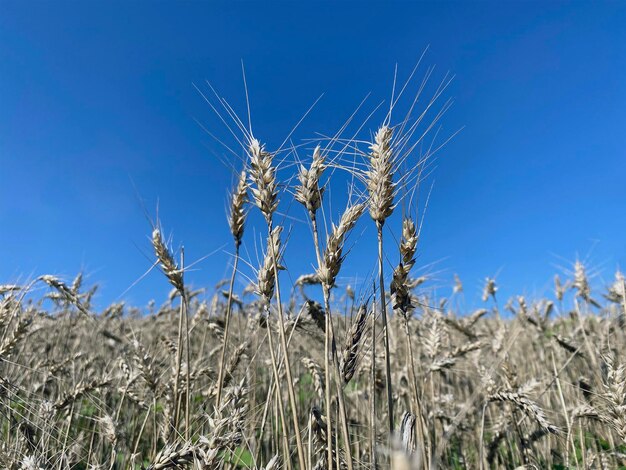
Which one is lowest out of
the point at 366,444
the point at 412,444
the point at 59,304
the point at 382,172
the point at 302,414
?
the point at 412,444

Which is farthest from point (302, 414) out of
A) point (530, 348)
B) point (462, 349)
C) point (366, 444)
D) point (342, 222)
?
point (530, 348)

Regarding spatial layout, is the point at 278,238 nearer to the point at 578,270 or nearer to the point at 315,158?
the point at 315,158

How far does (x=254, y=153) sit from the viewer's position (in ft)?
6.36

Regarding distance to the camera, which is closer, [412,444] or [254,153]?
[412,444]

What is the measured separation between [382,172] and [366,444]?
1896 mm

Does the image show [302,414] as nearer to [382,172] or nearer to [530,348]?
[382,172]

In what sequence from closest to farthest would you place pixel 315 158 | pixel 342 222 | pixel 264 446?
pixel 342 222
pixel 315 158
pixel 264 446

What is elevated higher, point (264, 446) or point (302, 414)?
point (302, 414)

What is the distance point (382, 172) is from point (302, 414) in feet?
9.73

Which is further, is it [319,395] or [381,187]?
[319,395]

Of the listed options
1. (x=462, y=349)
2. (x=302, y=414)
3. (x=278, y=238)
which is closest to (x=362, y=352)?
(x=278, y=238)

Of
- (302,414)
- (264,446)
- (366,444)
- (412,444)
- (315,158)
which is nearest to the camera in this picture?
(412,444)

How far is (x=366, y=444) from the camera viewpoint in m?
2.74

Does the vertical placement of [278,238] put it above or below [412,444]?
above
